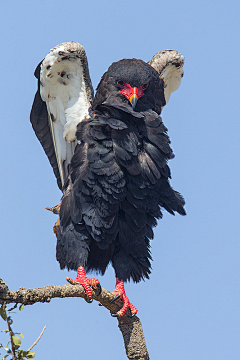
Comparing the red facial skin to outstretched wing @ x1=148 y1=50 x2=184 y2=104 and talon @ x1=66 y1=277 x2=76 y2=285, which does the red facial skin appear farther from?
talon @ x1=66 y1=277 x2=76 y2=285

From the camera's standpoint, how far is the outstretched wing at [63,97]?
23.7ft

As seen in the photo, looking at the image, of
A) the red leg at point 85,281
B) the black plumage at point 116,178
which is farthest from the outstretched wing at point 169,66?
the red leg at point 85,281

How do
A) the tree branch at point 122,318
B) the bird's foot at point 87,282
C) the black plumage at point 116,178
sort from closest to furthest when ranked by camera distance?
the tree branch at point 122,318, the bird's foot at point 87,282, the black plumage at point 116,178

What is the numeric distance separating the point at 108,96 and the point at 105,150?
842 millimetres

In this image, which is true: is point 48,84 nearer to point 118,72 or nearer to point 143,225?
point 118,72

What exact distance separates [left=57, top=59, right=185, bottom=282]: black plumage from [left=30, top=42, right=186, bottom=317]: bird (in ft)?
0.04

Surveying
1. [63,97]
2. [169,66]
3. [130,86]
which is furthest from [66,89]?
[169,66]

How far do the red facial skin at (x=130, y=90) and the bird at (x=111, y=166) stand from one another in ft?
0.04

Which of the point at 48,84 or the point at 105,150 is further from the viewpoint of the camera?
the point at 48,84

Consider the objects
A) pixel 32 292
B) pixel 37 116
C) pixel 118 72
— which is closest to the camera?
pixel 32 292

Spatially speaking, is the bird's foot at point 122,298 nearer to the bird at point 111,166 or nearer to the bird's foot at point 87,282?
the bird at point 111,166

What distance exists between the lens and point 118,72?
7.02 meters

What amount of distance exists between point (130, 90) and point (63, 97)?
116cm

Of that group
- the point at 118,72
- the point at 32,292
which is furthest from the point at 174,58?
the point at 32,292
